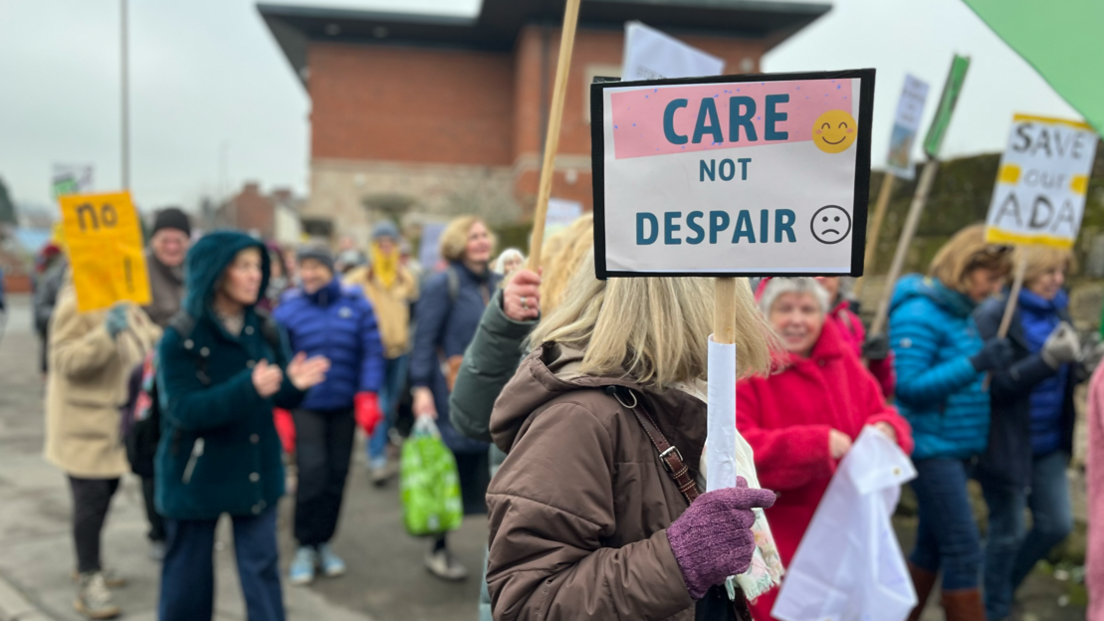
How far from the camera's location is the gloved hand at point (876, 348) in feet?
12.7

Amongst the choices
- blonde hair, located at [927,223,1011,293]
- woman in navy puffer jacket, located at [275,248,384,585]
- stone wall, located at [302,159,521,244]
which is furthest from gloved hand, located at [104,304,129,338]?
stone wall, located at [302,159,521,244]

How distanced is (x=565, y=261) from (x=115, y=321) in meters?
3.10

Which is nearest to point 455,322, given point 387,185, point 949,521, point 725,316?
point 949,521

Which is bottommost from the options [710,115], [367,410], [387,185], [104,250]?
[367,410]

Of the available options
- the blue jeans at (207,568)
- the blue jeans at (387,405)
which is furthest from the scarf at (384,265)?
the blue jeans at (207,568)

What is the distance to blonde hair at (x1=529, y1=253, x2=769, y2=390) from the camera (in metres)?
1.63

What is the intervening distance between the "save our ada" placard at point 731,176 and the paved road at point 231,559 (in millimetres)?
3306

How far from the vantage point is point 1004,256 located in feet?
12.9

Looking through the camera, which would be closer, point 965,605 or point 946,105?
point 965,605

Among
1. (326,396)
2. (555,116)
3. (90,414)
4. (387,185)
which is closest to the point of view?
(555,116)

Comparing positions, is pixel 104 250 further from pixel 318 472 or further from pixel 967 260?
pixel 967 260

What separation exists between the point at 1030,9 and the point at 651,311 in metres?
1.08

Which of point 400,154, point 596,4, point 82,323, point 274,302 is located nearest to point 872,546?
point 82,323

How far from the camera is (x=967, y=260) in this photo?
3.91 m
